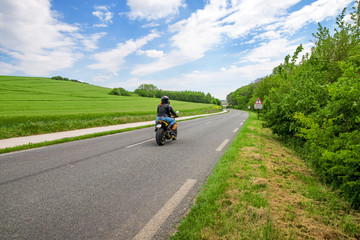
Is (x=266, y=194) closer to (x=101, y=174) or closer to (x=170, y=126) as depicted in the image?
(x=101, y=174)

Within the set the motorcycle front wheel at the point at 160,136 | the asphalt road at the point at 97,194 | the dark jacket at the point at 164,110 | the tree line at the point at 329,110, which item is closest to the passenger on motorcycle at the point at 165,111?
the dark jacket at the point at 164,110

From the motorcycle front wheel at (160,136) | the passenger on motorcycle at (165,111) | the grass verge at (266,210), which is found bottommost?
the grass verge at (266,210)

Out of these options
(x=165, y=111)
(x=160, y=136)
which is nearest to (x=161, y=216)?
(x=160, y=136)

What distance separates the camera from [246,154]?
17.9ft

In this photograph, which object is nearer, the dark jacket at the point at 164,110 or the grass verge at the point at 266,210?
the grass verge at the point at 266,210

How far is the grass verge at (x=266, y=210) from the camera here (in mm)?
2029

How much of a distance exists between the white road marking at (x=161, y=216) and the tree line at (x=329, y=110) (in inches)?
99.6

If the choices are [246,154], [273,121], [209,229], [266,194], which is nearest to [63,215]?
[209,229]

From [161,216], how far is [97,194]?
1324 millimetres

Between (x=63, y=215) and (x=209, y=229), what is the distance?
1951 mm

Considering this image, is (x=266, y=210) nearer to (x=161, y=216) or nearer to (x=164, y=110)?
(x=161, y=216)

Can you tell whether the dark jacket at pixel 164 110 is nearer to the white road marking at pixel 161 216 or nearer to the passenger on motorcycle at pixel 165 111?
the passenger on motorcycle at pixel 165 111

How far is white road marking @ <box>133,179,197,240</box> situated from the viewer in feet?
6.81

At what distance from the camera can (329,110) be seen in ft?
12.0
